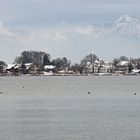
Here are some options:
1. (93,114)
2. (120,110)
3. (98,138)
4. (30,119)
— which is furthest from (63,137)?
(120,110)

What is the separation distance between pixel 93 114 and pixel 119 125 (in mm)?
8162

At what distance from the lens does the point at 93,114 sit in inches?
1900

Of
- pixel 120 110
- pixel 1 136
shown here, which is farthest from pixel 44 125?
pixel 120 110

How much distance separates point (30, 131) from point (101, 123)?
19.5ft

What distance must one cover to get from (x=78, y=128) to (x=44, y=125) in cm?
303

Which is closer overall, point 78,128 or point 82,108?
point 78,128

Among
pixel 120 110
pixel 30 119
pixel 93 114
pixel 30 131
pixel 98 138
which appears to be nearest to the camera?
pixel 98 138

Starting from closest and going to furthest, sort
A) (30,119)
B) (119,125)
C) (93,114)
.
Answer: (119,125), (30,119), (93,114)

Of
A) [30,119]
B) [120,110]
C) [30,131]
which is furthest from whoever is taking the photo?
[120,110]

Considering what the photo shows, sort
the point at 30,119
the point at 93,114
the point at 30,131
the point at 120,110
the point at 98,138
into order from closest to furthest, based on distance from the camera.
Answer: the point at 98,138 → the point at 30,131 → the point at 30,119 → the point at 93,114 → the point at 120,110

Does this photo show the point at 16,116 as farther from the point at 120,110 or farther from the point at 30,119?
the point at 120,110

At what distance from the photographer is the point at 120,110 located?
5159 centimetres

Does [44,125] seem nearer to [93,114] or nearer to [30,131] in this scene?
[30,131]

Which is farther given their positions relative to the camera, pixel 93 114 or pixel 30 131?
pixel 93 114
